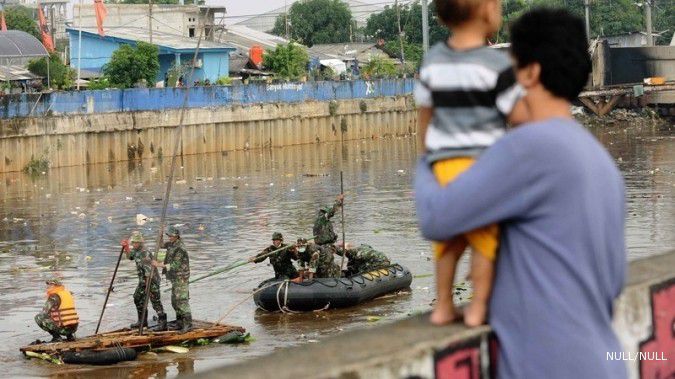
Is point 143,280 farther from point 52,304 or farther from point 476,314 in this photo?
point 476,314

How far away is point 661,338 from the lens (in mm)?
4934

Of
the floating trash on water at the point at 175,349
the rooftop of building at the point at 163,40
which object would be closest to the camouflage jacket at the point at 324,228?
the floating trash on water at the point at 175,349

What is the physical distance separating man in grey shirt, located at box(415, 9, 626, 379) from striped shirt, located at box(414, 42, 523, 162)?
1.90 feet

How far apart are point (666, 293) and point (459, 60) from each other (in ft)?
3.85

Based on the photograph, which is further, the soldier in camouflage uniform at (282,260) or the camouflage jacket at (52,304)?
the soldier in camouflage uniform at (282,260)

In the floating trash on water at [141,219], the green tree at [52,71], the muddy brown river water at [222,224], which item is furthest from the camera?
the green tree at [52,71]

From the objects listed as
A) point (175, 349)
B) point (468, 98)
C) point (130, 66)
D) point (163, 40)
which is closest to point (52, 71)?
point (130, 66)

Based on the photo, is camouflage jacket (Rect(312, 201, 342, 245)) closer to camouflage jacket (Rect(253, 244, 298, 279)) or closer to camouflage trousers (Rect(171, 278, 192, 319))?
camouflage jacket (Rect(253, 244, 298, 279))

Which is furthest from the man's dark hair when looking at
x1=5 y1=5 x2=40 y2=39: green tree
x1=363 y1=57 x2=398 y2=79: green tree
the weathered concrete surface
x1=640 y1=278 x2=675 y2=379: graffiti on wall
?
x1=5 y1=5 x2=40 y2=39: green tree

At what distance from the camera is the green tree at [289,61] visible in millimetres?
71625

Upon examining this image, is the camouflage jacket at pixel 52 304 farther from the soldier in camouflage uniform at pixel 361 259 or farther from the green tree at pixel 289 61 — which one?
the green tree at pixel 289 61

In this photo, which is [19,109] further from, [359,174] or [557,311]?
[557,311]

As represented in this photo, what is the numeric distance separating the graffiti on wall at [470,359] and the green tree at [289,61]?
67.0 m

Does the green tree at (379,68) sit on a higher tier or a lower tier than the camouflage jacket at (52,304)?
A: higher
